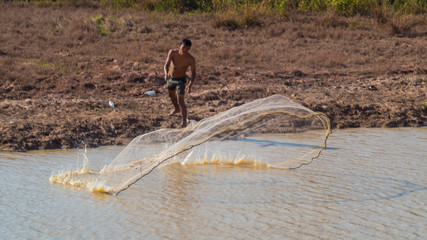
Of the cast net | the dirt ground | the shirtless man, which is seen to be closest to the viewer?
the cast net

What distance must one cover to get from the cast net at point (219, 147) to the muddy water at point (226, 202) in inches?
6.4

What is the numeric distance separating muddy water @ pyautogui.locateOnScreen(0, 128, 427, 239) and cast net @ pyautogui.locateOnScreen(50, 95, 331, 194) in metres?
0.16

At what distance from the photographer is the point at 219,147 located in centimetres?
709

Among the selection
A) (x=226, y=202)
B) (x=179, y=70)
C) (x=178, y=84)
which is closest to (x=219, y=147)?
(x=178, y=84)

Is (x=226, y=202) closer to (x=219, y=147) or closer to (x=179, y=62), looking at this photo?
(x=219, y=147)

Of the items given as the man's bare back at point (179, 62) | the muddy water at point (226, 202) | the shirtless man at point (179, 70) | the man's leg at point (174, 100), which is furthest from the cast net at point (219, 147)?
the man's bare back at point (179, 62)

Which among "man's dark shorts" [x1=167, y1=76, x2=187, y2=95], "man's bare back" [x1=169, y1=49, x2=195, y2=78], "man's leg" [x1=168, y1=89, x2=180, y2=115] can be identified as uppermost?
"man's bare back" [x1=169, y1=49, x2=195, y2=78]

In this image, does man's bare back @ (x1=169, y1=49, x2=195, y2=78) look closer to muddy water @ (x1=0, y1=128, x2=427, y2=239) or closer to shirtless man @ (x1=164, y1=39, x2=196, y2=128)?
shirtless man @ (x1=164, y1=39, x2=196, y2=128)

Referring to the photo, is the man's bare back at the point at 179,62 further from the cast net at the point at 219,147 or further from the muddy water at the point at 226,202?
the muddy water at the point at 226,202

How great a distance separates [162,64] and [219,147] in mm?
4896

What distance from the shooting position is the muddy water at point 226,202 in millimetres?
4363

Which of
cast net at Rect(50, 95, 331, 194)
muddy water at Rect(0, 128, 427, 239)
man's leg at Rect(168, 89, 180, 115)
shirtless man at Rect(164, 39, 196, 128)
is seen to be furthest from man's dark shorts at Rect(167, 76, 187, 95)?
muddy water at Rect(0, 128, 427, 239)

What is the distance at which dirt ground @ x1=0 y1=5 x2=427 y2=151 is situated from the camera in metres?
8.18

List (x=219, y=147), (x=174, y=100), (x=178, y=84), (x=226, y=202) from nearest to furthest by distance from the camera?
(x=226, y=202)
(x=219, y=147)
(x=178, y=84)
(x=174, y=100)
